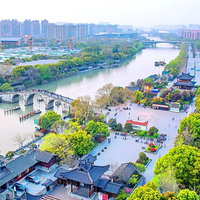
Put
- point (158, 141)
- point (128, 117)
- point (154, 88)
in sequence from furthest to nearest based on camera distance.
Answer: point (154, 88) < point (128, 117) < point (158, 141)

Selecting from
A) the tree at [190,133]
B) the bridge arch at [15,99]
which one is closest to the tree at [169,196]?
the tree at [190,133]

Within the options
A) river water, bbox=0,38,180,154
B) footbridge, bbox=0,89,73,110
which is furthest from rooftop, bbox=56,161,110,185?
footbridge, bbox=0,89,73,110

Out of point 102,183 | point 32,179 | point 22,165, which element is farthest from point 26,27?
point 102,183

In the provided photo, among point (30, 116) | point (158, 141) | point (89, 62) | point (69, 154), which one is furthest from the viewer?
point (89, 62)

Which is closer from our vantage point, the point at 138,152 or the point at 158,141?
the point at 138,152

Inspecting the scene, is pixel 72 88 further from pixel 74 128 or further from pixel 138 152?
pixel 138 152

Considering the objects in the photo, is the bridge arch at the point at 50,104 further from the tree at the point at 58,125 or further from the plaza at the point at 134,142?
the tree at the point at 58,125

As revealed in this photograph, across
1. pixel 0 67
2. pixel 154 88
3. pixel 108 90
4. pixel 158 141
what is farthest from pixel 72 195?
pixel 0 67
